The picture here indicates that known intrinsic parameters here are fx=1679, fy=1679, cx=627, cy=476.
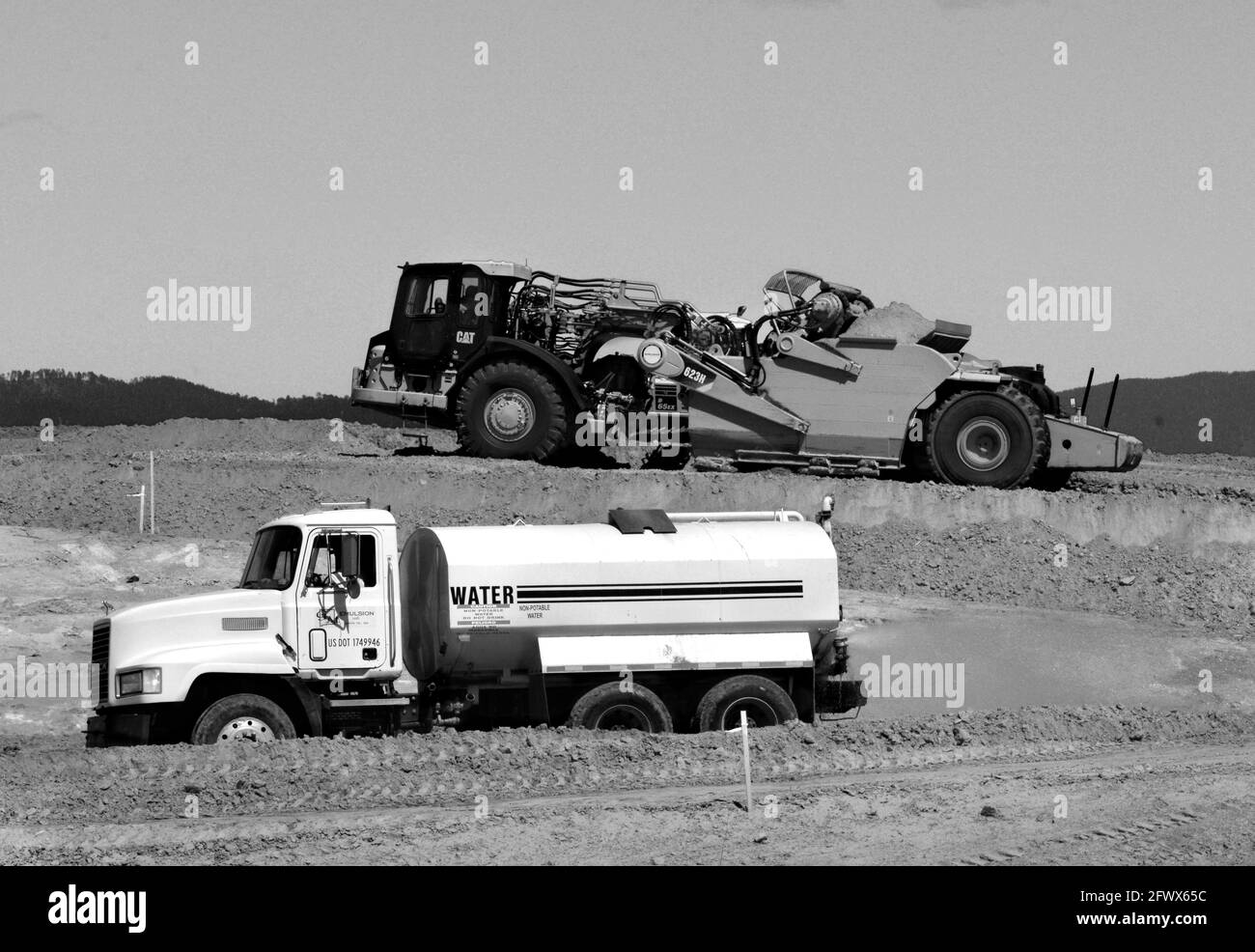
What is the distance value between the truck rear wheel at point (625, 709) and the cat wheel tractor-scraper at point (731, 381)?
1111 cm

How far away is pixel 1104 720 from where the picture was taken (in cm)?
1709

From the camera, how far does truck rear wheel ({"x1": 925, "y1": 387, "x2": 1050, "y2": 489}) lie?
86.6 feet

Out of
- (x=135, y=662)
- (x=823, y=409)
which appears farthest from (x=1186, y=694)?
(x=135, y=662)

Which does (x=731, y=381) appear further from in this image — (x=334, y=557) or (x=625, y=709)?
(x=334, y=557)

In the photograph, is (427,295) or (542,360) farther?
(427,295)

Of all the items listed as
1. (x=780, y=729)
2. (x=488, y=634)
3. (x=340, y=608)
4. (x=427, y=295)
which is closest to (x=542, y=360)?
(x=427, y=295)

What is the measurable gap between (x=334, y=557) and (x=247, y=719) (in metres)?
1.63

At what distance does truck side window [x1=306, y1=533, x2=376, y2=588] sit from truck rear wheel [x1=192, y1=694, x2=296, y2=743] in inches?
49.7

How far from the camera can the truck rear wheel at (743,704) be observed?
16031mm

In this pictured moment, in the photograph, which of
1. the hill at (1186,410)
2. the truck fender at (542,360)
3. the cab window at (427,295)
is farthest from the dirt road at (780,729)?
the hill at (1186,410)

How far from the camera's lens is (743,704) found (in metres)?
16.1

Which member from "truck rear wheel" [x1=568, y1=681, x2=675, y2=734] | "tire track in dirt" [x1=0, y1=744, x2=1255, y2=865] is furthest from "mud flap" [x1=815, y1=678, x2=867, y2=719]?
"tire track in dirt" [x1=0, y1=744, x2=1255, y2=865]

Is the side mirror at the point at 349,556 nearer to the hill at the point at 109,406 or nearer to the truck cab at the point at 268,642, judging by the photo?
the truck cab at the point at 268,642

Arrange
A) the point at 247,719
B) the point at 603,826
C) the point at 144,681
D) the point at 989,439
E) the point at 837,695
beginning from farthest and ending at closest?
the point at 989,439
the point at 837,695
the point at 247,719
the point at 144,681
the point at 603,826
